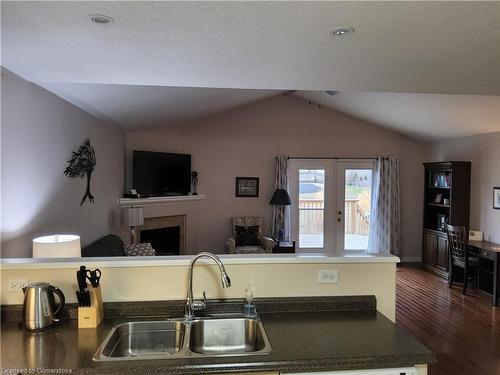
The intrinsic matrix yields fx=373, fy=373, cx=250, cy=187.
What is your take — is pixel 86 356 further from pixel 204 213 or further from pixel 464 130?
pixel 464 130

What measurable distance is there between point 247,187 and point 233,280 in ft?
17.3

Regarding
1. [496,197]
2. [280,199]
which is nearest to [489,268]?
[496,197]

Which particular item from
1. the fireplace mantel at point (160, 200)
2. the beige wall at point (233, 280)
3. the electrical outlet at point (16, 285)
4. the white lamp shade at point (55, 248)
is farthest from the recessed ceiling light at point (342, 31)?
the fireplace mantel at point (160, 200)

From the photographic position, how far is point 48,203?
10.3 feet

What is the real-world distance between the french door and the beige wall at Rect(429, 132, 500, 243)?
1.83 meters

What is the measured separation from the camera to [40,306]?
177 centimetres

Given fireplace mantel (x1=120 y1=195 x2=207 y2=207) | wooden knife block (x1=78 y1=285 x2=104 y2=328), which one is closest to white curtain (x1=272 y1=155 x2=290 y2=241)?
fireplace mantel (x1=120 y1=195 x2=207 y2=207)

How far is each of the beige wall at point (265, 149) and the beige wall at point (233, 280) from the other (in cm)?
503

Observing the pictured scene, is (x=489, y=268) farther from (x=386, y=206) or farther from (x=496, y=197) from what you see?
(x=386, y=206)

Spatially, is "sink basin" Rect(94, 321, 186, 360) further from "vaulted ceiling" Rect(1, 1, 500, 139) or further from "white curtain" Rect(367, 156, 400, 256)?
"white curtain" Rect(367, 156, 400, 256)

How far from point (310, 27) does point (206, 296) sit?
1.47 meters

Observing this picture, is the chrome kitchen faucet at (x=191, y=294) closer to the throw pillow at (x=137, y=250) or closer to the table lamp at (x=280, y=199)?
the throw pillow at (x=137, y=250)

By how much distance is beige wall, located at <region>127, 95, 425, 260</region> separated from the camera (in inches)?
282

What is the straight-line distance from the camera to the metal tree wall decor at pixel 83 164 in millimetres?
3631
